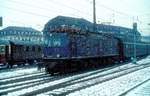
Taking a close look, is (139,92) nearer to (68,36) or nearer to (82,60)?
(68,36)

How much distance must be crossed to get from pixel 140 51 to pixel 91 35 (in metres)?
24.5

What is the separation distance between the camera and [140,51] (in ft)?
164

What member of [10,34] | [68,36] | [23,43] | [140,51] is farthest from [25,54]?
[10,34]

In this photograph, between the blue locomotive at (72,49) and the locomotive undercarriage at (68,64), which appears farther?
the blue locomotive at (72,49)

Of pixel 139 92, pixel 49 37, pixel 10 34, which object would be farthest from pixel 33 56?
pixel 10 34

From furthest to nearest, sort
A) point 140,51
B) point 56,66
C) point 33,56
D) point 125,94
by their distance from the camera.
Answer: point 140,51, point 33,56, point 56,66, point 125,94

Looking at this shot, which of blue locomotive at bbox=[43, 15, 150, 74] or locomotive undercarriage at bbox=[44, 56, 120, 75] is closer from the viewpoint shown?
locomotive undercarriage at bbox=[44, 56, 120, 75]

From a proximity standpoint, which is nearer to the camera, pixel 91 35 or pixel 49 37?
pixel 49 37

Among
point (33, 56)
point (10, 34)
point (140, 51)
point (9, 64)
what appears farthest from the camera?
point (10, 34)

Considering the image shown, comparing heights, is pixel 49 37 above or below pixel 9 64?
above

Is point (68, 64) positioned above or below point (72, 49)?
below

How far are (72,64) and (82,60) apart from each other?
198cm

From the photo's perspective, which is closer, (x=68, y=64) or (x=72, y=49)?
(x=68, y=64)

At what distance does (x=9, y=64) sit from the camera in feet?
109
